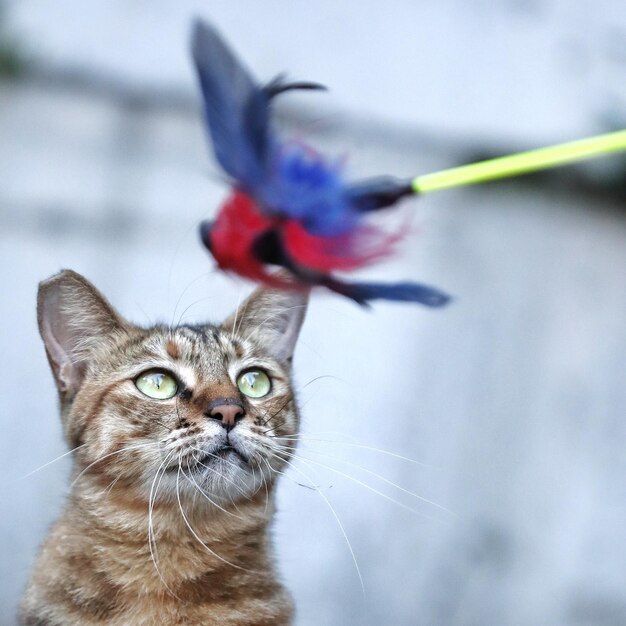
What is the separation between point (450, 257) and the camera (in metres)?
2.62

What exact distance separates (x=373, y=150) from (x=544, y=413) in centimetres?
94

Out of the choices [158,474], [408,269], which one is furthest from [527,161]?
[408,269]

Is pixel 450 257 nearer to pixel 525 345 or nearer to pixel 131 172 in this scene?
pixel 525 345

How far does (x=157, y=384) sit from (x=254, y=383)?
0.53ft

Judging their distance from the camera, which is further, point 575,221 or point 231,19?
point 575,221

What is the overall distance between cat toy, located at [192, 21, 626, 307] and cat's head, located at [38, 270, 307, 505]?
0.32 m

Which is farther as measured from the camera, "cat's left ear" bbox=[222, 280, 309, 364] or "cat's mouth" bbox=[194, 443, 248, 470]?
"cat's left ear" bbox=[222, 280, 309, 364]

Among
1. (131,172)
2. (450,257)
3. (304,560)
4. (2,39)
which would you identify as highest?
(2,39)

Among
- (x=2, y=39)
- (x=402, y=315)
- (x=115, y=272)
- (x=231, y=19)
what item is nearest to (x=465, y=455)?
(x=402, y=315)

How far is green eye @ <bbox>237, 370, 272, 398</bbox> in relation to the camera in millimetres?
1442

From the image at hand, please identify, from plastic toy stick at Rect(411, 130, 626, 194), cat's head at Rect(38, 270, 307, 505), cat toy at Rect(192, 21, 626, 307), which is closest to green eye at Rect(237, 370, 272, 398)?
cat's head at Rect(38, 270, 307, 505)

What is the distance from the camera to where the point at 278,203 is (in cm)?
104

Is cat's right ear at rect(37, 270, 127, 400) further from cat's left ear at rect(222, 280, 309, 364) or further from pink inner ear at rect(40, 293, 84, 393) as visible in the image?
cat's left ear at rect(222, 280, 309, 364)

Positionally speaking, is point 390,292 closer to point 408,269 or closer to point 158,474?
point 158,474
